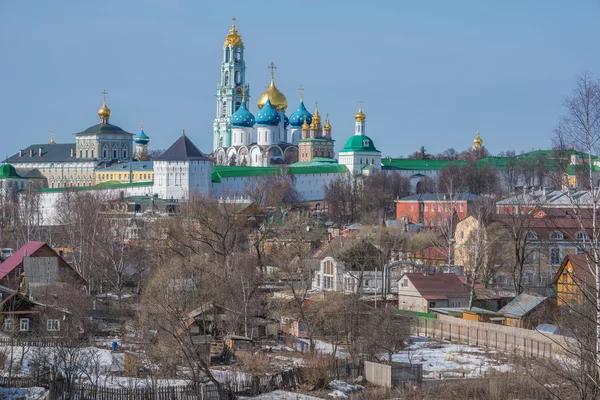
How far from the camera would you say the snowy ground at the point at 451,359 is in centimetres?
2083

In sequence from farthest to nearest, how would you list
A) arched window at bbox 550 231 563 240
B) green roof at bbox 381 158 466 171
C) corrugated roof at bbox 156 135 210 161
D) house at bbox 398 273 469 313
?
green roof at bbox 381 158 466 171 < corrugated roof at bbox 156 135 210 161 < arched window at bbox 550 231 563 240 < house at bbox 398 273 469 313

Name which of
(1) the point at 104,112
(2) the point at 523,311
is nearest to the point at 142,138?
(1) the point at 104,112

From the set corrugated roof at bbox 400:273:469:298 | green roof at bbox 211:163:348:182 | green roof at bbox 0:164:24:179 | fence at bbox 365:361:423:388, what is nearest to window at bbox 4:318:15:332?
fence at bbox 365:361:423:388

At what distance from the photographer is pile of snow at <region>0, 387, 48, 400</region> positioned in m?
18.3

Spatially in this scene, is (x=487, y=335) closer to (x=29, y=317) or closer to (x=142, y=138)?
(x=29, y=317)

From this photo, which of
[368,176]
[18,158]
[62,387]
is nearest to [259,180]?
[368,176]

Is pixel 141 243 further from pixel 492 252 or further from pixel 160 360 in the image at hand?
pixel 160 360

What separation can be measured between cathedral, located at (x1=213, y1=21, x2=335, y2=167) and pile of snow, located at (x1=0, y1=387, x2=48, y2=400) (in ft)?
226

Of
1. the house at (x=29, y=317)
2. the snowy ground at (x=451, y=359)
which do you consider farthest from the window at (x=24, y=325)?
the snowy ground at (x=451, y=359)

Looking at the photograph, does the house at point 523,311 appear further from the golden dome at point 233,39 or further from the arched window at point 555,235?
the golden dome at point 233,39

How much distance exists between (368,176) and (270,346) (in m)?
54.0

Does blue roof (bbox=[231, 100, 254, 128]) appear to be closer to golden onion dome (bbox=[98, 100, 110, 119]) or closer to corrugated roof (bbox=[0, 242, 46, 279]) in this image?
golden onion dome (bbox=[98, 100, 110, 119])

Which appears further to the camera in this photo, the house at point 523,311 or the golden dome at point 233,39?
the golden dome at point 233,39

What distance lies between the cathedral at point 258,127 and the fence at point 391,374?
6755 cm
